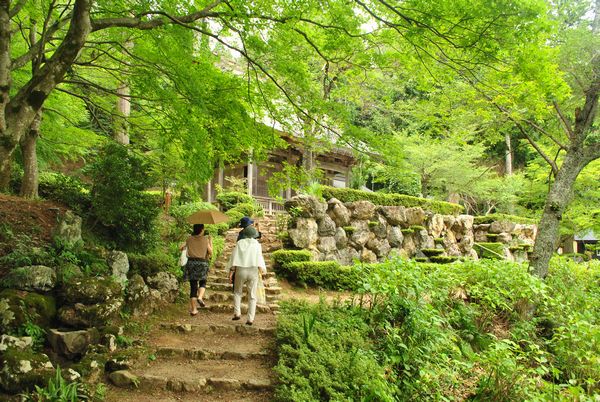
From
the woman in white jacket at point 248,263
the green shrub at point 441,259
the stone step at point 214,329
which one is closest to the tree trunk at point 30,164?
the stone step at point 214,329

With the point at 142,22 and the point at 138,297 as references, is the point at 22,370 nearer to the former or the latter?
the point at 138,297

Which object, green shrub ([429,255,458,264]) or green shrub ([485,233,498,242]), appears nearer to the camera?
green shrub ([429,255,458,264])

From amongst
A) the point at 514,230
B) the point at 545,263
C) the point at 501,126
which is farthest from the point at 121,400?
the point at 514,230

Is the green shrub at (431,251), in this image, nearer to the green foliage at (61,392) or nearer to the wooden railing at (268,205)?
the wooden railing at (268,205)

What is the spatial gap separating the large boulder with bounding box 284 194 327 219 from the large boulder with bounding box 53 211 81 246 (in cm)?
673

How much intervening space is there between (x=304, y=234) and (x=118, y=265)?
252 inches

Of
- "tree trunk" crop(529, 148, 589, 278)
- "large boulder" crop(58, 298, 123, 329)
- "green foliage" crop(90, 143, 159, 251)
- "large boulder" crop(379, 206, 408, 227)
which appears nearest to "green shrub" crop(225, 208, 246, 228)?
"large boulder" crop(379, 206, 408, 227)

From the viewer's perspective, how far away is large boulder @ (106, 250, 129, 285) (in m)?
6.67

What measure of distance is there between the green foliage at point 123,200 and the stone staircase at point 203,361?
5.83 ft

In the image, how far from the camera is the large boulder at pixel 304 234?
1218 centimetres

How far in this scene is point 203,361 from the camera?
578cm

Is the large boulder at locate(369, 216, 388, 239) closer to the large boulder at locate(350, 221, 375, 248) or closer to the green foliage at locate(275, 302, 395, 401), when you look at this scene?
the large boulder at locate(350, 221, 375, 248)

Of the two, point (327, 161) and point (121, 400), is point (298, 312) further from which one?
point (327, 161)

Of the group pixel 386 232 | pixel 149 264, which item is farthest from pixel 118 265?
pixel 386 232
